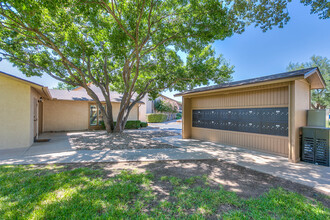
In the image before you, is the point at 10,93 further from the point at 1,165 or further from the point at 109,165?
the point at 109,165

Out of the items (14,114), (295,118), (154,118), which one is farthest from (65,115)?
(295,118)

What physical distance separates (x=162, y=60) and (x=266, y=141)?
730cm

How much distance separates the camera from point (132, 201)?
2549 mm

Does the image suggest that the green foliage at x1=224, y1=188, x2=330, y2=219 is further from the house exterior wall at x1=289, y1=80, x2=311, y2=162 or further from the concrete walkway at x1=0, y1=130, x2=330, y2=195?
the house exterior wall at x1=289, y1=80, x2=311, y2=162

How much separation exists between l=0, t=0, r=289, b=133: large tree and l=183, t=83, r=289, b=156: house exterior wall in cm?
224

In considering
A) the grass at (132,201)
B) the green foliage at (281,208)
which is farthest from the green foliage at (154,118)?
the green foliage at (281,208)

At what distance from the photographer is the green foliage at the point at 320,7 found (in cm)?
517

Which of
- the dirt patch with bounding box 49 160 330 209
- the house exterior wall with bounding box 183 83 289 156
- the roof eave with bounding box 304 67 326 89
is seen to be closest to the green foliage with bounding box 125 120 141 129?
the house exterior wall with bounding box 183 83 289 156

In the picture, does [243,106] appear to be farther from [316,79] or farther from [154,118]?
[154,118]

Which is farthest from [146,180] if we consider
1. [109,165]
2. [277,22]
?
[277,22]

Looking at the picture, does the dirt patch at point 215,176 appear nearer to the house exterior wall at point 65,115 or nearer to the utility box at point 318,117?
the utility box at point 318,117

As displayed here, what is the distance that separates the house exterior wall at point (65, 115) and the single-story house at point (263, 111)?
9.55 metres

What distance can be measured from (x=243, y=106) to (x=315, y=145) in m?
2.55

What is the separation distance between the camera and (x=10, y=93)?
6070mm
